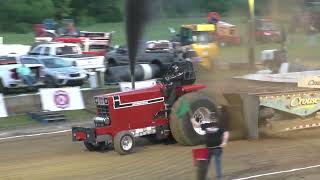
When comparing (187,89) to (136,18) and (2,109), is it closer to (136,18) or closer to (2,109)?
(136,18)

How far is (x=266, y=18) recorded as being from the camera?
1338 centimetres

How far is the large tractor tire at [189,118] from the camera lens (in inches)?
488

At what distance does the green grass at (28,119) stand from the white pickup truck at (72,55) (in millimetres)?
5716

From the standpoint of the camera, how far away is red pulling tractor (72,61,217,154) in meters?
12.2

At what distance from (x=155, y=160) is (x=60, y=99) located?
820cm

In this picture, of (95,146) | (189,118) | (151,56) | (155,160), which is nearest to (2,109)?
(95,146)

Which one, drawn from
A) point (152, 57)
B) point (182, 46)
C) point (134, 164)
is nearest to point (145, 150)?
point (134, 164)

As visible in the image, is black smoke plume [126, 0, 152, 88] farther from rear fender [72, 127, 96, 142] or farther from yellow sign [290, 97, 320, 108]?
yellow sign [290, 97, 320, 108]

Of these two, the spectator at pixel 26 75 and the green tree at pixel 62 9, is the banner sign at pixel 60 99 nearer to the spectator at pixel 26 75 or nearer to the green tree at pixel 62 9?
the spectator at pixel 26 75

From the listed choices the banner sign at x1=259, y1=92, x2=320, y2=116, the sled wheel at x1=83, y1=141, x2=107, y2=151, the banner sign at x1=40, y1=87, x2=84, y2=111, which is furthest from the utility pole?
the banner sign at x1=40, y1=87, x2=84, y2=111

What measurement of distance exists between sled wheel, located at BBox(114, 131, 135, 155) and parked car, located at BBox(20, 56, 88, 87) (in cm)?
1106

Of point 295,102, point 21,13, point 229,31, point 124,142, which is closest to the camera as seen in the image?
point 124,142

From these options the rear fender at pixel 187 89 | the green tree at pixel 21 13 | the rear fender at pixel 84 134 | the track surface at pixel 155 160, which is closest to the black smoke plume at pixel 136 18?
the rear fender at pixel 187 89

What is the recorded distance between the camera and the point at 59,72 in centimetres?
2338
